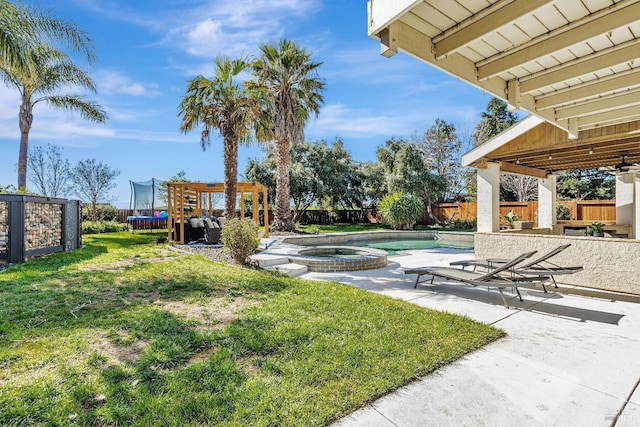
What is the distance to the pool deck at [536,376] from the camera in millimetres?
2209

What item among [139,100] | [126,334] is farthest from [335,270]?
[139,100]

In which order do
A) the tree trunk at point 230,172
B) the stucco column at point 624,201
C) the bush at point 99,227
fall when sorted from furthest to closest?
the bush at point 99,227
the tree trunk at point 230,172
the stucco column at point 624,201

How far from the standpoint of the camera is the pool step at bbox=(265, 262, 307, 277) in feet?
23.7

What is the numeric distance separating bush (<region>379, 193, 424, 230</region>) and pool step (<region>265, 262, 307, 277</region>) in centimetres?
1296

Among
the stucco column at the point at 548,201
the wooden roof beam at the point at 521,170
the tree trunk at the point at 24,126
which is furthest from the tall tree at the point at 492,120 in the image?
the tree trunk at the point at 24,126

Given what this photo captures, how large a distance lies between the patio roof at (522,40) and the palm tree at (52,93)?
16.8 metres

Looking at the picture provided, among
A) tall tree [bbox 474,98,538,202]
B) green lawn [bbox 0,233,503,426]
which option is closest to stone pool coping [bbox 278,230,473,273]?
green lawn [bbox 0,233,503,426]

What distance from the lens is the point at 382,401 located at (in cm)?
236

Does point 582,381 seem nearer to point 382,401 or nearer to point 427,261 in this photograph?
point 382,401

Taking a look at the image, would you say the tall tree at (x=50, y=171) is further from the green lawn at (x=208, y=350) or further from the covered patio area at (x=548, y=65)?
the covered patio area at (x=548, y=65)

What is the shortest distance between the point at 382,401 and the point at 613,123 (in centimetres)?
638

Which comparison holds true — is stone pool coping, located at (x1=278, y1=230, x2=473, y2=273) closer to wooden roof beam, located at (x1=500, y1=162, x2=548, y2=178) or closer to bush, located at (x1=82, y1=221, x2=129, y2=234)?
wooden roof beam, located at (x1=500, y1=162, x2=548, y2=178)

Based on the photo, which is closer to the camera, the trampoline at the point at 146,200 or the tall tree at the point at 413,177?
the trampoline at the point at 146,200

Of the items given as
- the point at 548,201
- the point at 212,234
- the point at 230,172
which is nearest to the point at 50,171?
the point at 212,234
